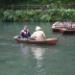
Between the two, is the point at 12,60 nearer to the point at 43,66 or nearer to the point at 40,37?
the point at 43,66

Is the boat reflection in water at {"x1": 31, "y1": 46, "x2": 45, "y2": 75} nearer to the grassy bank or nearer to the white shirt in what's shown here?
the white shirt

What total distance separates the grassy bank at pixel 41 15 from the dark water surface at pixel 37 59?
67.0 ft

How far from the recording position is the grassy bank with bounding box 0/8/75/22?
4988 cm

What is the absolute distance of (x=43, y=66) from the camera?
798 inches

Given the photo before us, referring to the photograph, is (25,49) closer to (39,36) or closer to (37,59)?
(39,36)

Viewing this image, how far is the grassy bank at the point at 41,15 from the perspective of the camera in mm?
49875

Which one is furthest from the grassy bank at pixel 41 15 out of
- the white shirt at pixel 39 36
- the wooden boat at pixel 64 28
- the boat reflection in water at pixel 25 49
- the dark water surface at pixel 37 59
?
the boat reflection in water at pixel 25 49

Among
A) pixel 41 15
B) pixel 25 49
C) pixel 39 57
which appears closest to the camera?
pixel 39 57

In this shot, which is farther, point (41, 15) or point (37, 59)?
point (41, 15)

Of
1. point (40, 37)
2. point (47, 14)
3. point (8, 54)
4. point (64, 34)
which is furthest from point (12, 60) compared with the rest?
point (47, 14)

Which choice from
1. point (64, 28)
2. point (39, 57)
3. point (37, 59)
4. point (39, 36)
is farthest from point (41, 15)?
point (37, 59)

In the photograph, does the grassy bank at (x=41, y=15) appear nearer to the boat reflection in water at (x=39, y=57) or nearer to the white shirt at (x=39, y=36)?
the white shirt at (x=39, y=36)

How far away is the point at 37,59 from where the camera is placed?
22203 mm

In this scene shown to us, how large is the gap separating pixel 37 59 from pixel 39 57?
25.2 inches
